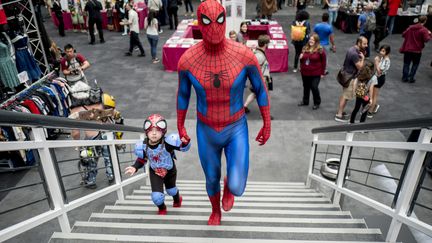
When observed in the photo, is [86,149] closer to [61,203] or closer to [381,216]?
[61,203]

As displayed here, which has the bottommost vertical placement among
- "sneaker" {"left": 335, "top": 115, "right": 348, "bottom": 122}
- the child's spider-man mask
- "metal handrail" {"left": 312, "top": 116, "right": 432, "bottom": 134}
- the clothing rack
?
"sneaker" {"left": 335, "top": 115, "right": 348, "bottom": 122}

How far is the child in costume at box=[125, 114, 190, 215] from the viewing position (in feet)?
10.5

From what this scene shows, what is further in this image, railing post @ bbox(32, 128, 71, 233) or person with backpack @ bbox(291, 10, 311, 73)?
person with backpack @ bbox(291, 10, 311, 73)

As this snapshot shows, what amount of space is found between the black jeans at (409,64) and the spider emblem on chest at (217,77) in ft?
23.6

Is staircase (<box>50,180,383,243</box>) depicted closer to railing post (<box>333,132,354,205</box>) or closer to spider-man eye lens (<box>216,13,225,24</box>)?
railing post (<box>333,132,354,205</box>)

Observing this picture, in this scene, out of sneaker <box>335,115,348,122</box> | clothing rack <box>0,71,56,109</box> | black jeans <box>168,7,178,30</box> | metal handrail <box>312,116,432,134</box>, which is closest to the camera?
metal handrail <box>312,116,432,134</box>

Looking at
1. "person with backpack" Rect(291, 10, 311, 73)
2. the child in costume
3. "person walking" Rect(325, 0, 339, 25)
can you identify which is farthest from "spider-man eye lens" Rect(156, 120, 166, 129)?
Result: "person walking" Rect(325, 0, 339, 25)

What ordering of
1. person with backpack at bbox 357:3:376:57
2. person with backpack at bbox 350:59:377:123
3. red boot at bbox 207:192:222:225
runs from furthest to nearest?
1. person with backpack at bbox 357:3:376:57
2. person with backpack at bbox 350:59:377:123
3. red boot at bbox 207:192:222:225

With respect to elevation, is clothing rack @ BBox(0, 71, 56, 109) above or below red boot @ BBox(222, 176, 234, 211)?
below

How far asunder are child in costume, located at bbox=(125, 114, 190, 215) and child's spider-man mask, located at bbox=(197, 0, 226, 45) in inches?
39.7

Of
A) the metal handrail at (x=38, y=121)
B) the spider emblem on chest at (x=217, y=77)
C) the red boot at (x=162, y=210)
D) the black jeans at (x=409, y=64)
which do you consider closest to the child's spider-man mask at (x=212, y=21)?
the spider emblem on chest at (x=217, y=77)

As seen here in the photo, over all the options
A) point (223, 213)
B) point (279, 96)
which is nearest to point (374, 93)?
point (279, 96)

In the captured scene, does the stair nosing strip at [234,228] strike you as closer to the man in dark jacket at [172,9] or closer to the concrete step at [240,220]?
the concrete step at [240,220]

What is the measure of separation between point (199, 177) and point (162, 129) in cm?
224
